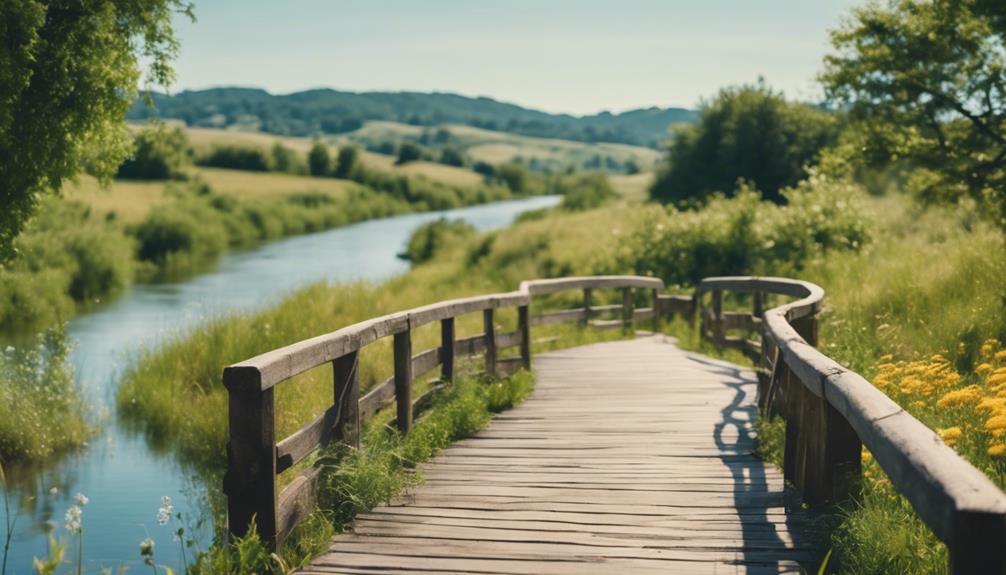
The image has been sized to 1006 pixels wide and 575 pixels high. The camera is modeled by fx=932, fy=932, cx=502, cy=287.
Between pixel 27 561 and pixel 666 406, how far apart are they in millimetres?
6015

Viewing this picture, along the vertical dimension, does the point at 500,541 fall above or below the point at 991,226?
below

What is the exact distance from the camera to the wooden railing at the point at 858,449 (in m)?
2.59

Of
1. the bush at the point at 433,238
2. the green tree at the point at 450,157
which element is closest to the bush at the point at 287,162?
the bush at the point at 433,238

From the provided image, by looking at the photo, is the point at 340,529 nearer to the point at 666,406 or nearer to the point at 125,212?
the point at 666,406

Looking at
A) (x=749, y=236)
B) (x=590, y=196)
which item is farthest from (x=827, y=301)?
(x=590, y=196)

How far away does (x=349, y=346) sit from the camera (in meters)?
5.75

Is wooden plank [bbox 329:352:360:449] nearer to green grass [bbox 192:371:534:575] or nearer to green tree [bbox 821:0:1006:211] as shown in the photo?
green grass [bbox 192:371:534:575]

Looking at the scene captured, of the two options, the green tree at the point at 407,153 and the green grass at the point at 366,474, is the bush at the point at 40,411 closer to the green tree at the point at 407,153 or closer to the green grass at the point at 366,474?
the green grass at the point at 366,474

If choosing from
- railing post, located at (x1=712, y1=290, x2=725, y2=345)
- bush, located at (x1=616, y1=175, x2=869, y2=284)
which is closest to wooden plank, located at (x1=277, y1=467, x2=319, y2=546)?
railing post, located at (x1=712, y1=290, x2=725, y2=345)

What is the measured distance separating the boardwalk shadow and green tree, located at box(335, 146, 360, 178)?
9296 cm

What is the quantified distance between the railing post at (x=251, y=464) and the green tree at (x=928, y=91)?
1103 cm

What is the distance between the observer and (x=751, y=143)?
114ft

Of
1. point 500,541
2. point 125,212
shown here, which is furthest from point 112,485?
point 125,212

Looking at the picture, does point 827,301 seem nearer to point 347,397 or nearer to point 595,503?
point 595,503
